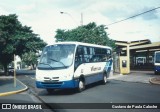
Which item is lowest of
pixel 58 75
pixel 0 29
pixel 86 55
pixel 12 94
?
pixel 12 94

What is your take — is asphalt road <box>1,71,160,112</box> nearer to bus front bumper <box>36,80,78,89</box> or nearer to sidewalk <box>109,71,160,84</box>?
bus front bumper <box>36,80,78,89</box>

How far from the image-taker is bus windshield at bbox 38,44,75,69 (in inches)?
626

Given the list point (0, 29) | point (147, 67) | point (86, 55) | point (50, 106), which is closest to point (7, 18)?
point (0, 29)

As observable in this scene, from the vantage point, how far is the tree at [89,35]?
40094 mm

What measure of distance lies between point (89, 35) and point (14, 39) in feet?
44.3

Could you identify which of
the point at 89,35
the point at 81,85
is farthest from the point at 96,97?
the point at 89,35

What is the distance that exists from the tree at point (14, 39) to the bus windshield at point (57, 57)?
2812 centimetres

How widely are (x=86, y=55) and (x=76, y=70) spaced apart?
2.22 metres

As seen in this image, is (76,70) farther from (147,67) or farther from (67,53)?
(147,67)

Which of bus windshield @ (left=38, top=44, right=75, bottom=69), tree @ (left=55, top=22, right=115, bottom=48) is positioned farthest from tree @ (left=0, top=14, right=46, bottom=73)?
bus windshield @ (left=38, top=44, right=75, bottom=69)

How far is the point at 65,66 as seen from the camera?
15.7 m

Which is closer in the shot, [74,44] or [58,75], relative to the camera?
[58,75]

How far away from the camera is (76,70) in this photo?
1634cm

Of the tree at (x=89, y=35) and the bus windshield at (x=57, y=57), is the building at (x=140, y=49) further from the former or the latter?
the bus windshield at (x=57, y=57)
